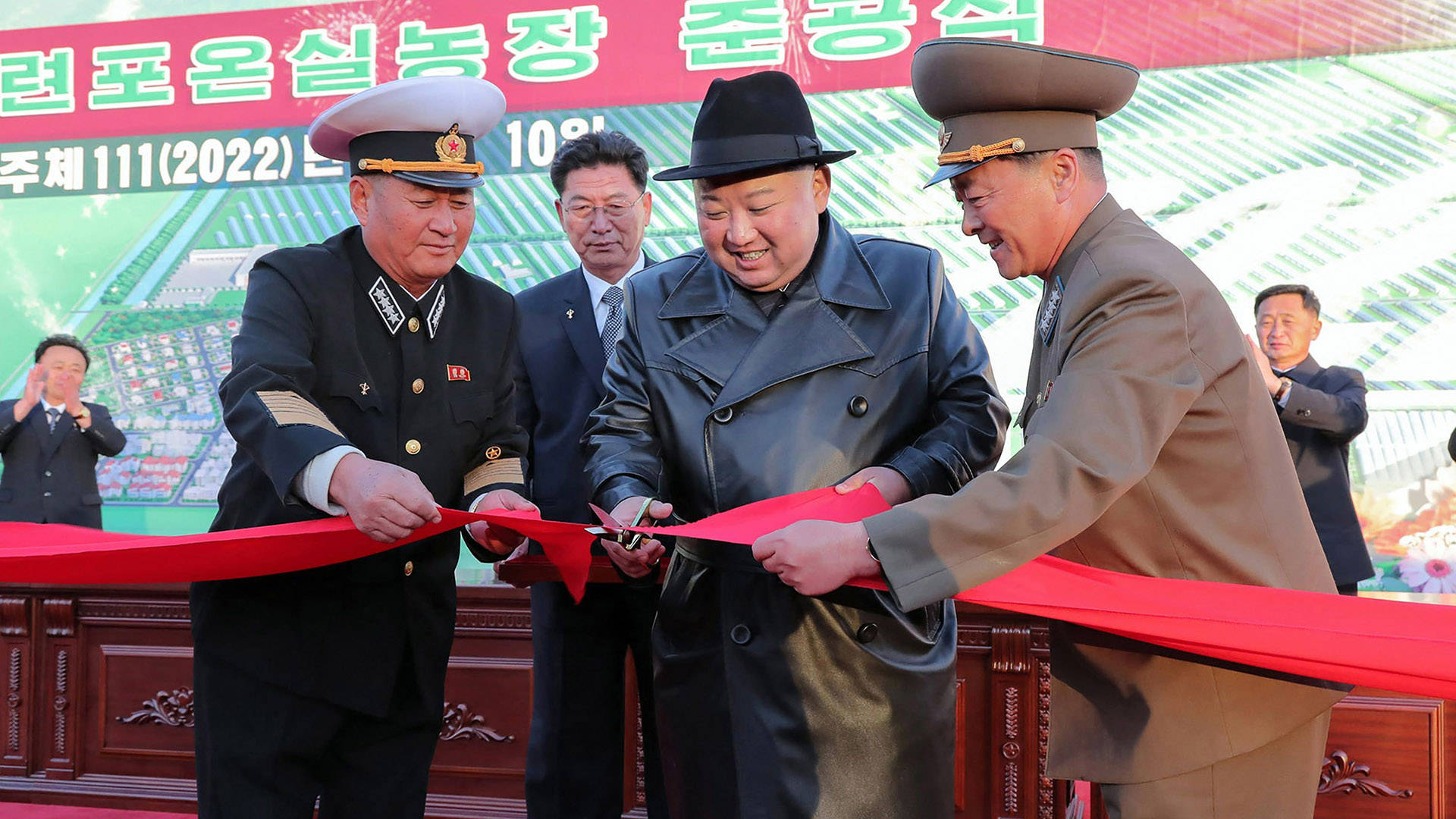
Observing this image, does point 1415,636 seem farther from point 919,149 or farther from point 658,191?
point 658,191

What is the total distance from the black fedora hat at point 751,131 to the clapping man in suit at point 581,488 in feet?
2.68

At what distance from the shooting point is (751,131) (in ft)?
5.89

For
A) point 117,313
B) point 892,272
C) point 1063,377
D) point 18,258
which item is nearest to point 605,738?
point 892,272

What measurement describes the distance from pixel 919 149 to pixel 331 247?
411 cm

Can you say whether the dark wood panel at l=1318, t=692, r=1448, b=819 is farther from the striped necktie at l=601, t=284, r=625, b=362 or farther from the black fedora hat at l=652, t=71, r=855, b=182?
the black fedora hat at l=652, t=71, r=855, b=182

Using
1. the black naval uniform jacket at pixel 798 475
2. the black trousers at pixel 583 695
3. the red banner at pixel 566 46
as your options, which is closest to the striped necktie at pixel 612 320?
the black trousers at pixel 583 695

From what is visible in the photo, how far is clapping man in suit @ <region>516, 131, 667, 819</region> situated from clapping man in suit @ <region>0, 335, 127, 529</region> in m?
3.64

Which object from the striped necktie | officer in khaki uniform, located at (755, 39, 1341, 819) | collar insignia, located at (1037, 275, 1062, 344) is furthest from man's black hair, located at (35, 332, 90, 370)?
collar insignia, located at (1037, 275, 1062, 344)

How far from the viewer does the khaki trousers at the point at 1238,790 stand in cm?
145

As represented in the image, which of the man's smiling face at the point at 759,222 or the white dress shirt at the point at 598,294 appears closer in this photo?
the man's smiling face at the point at 759,222

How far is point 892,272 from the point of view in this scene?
6.38ft

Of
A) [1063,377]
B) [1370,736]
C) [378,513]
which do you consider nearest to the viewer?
[1063,377]

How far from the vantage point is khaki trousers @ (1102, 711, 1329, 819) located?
4.75 ft

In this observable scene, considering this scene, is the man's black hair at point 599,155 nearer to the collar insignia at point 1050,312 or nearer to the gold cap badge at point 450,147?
the gold cap badge at point 450,147
